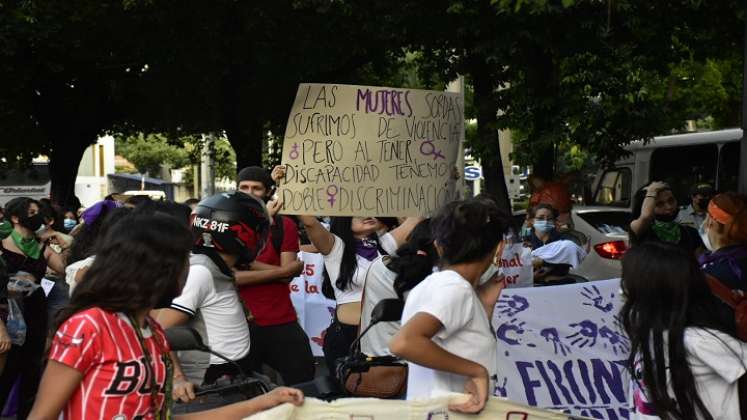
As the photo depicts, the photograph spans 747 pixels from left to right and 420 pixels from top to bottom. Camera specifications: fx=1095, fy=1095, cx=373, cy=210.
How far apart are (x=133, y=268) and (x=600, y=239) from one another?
32.4ft

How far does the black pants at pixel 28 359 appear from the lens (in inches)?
263

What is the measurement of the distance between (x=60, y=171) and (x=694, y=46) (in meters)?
15.9

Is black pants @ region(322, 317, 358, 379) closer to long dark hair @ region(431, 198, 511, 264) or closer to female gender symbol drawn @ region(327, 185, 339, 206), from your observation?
female gender symbol drawn @ region(327, 185, 339, 206)

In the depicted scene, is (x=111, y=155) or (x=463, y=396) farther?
(x=111, y=155)

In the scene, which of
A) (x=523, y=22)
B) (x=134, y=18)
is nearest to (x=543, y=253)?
(x=523, y=22)

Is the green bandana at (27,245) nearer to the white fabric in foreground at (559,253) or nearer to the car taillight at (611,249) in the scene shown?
the white fabric in foreground at (559,253)

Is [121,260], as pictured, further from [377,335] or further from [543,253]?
[543,253]

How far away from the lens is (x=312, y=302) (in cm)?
970

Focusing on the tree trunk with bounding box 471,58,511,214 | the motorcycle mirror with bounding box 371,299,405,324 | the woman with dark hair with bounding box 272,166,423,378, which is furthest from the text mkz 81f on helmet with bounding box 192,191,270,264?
the tree trunk with bounding box 471,58,511,214

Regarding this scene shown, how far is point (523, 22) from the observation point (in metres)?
12.0

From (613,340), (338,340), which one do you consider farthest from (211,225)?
(613,340)

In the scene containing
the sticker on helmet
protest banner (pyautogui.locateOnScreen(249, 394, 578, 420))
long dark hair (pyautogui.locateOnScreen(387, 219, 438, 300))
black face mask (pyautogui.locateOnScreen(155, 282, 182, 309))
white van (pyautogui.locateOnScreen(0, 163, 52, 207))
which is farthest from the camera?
white van (pyautogui.locateOnScreen(0, 163, 52, 207))

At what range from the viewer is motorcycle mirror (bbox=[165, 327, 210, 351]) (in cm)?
329

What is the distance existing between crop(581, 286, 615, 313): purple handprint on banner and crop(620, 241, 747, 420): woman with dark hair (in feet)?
9.33
